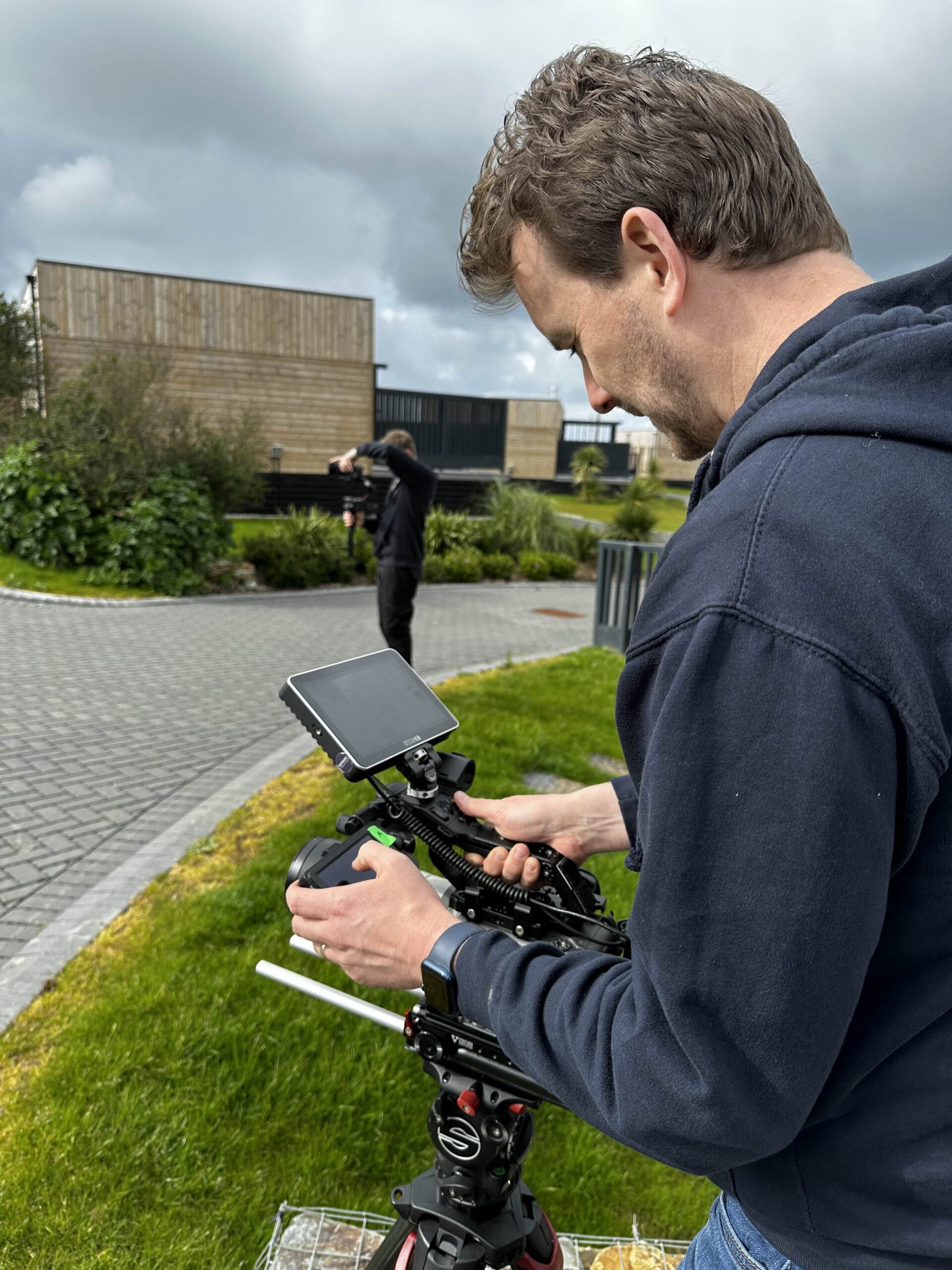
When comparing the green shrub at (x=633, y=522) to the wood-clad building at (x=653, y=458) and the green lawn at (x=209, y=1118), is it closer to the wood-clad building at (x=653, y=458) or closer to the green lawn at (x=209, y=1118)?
the green lawn at (x=209, y=1118)

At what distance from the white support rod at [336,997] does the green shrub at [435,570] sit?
15597mm

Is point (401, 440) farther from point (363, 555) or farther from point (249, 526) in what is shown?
point (249, 526)

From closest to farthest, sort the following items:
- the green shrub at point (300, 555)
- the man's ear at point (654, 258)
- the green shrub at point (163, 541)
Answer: the man's ear at point (654, 258), the green shrub at point (163, 541), the green shrub at point (300, 555)

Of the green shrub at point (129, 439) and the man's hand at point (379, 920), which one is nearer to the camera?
the man's hand at point (379, 920)

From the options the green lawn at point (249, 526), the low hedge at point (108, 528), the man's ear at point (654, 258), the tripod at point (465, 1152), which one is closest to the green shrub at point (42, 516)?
the low hedge at point (108, 528)

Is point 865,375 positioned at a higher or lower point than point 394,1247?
higher

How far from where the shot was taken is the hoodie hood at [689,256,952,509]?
2.65ft

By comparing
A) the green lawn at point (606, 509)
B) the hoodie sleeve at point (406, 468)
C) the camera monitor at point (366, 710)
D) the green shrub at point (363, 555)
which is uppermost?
the hoodie sleeve at point (406, 468)

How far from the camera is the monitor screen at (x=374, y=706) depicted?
154cm

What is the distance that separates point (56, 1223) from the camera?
93.1 inches

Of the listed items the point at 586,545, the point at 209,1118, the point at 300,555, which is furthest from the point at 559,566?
the point at 209,1118

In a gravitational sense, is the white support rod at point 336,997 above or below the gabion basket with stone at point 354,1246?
above

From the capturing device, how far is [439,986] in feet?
3.72

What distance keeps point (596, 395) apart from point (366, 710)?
0.70 metres
